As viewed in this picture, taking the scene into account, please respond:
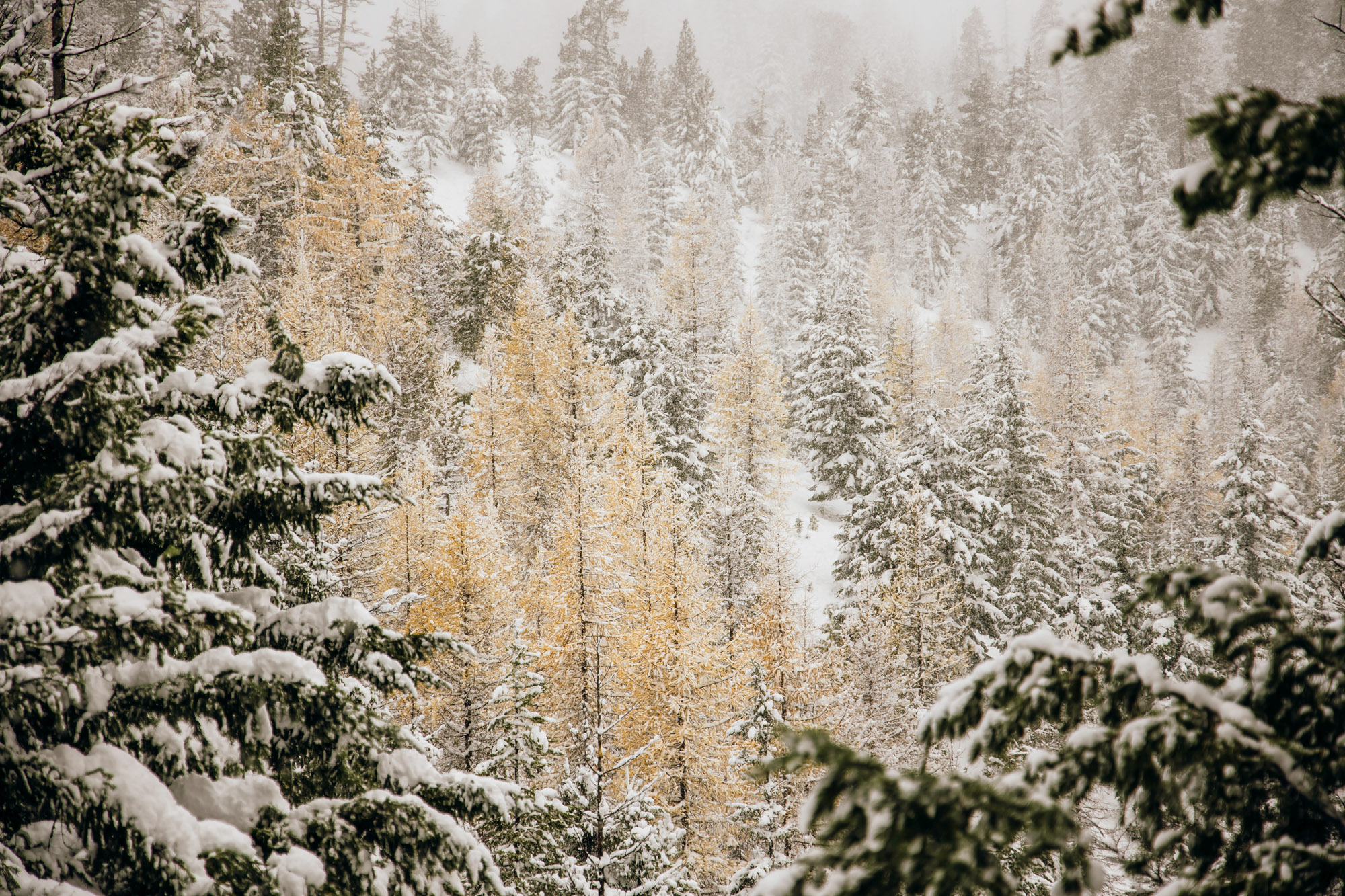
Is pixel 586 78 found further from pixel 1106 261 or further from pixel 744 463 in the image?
pixel 744 463

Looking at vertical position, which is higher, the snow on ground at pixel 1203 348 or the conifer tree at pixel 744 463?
the snow on ground at pixel 1203 348

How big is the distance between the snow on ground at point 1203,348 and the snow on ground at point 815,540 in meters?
34.9

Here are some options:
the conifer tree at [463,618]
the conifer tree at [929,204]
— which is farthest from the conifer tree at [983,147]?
the conifer tree at [463,618]

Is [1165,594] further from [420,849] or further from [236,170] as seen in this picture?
[236,170]

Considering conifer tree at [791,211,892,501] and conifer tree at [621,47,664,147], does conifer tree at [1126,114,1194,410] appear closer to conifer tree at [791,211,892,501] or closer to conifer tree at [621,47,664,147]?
conifer tree at [791,211,892,501]

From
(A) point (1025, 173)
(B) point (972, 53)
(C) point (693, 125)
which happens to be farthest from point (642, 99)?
(B) point (972, 53)

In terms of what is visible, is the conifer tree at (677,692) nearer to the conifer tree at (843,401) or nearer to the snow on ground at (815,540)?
the snow on ground at (815,540)

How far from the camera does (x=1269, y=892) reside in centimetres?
261

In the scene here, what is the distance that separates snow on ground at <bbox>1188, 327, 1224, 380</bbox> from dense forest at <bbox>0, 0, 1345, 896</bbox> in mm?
402

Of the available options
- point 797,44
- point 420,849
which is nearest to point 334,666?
point 420,849

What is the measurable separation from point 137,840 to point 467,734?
10.7m

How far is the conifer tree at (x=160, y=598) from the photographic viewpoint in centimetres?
353

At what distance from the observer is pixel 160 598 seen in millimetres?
3682

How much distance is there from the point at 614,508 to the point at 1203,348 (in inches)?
2229
